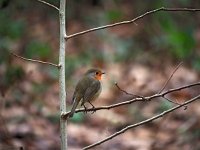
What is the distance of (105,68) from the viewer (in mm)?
8242

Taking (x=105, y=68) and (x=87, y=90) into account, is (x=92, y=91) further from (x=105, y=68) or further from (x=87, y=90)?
(x=105, y=68)

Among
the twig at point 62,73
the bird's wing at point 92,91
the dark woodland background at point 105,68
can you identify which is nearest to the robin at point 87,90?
the bird's wing at point 92,91

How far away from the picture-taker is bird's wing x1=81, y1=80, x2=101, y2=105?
3.90 m

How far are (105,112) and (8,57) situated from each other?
149 centimetres

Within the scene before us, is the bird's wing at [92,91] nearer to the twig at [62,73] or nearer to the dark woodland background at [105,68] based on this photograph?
the twig at [62,73]

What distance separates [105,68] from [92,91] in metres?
4.29

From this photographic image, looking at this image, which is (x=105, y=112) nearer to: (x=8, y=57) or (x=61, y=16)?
(x=8, y=57)

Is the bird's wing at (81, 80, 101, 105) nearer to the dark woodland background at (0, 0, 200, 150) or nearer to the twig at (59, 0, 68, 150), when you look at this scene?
the twig at (59, 0, 68, 150)

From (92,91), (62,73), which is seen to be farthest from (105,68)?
(62,73)

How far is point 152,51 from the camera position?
8.38 metres

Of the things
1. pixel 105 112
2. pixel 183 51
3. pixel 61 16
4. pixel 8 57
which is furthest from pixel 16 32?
pixel 61 16

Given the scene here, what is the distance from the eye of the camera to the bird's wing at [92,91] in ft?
12.8

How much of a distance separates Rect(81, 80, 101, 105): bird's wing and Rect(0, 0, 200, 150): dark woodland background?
1.06 meters

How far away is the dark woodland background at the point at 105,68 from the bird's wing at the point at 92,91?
41.6 inches
